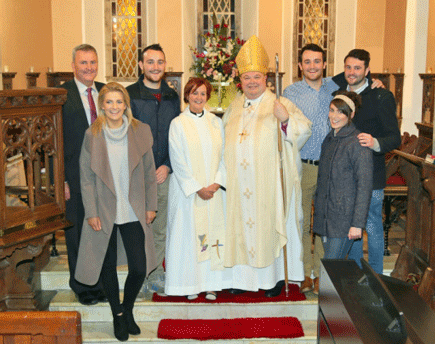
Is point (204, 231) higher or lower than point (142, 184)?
lower

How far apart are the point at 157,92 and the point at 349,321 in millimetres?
2350

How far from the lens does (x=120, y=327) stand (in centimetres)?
359

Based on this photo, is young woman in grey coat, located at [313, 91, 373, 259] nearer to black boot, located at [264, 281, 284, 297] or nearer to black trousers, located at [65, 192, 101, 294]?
black boot, located at [264, 281, 284, 297]

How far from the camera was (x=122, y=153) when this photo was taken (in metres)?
3.46

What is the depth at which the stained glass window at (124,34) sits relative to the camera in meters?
11.1

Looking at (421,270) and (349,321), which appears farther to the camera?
(421,270)

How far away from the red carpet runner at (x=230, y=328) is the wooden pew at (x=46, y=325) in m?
2.05

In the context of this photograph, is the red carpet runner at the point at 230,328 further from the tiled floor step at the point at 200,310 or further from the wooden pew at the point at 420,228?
the wooden pew at the point at 420,228

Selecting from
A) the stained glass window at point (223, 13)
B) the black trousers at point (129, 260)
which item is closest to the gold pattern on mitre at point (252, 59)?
the black trousers at point (129, 260)

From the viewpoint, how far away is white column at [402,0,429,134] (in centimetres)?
891

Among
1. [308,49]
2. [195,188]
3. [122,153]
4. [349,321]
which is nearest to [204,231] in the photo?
[195,188]

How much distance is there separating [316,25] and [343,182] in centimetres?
857

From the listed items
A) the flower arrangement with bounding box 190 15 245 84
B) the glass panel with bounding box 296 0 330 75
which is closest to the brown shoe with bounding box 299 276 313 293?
the flower arrangement with bounding box 190 15 245 84

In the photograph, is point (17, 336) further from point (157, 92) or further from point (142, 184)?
point (157, 92)
